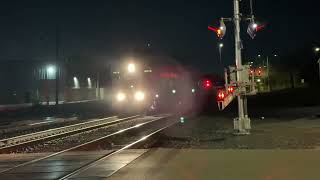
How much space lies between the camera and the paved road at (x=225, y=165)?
11430 mm

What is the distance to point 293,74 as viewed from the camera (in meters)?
99.9

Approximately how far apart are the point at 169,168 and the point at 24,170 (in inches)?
157

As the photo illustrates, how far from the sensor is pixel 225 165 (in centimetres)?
1299

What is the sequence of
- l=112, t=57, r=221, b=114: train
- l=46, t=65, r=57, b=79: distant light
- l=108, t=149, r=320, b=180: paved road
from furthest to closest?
l=46, t=65, r=57, b=79: distant light
l=112, t=57, r=221, b=114: train
l=108, t=149, r=320, b=180: paved road

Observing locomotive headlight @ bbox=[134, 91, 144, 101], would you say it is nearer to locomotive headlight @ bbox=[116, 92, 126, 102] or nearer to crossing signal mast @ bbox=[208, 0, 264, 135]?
locomotive headlight @ bbox=[116, 92, 126, 102]

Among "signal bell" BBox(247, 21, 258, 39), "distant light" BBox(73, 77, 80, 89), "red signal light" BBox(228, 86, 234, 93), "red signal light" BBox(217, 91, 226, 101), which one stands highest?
"distant light" BBox(73, 77, 80, 89)

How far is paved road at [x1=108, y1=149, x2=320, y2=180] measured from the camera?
11.4 meters

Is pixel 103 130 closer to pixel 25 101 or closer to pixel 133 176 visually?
pixel 133 176

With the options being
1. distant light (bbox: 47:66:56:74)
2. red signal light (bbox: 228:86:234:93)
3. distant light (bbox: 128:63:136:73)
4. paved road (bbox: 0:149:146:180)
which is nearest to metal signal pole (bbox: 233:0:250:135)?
red signal light (bbox: 228:86:234:93)

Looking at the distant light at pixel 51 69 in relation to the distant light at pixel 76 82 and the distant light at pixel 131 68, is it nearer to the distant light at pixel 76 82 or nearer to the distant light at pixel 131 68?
the distant light at pixel 76 82

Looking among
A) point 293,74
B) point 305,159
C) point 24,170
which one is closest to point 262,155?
point 305,159

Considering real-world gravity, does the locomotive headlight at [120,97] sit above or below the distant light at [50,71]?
below

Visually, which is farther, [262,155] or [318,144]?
[318,144]

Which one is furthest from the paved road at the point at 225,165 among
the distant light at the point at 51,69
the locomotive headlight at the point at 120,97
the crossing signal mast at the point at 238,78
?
the distant light at the point at 51,69
